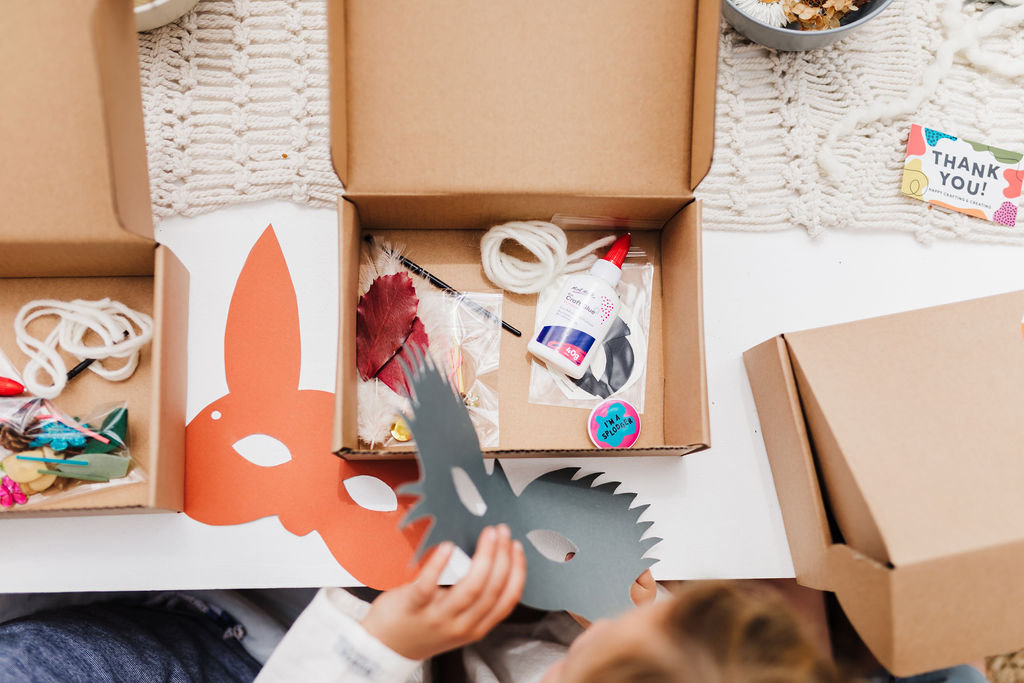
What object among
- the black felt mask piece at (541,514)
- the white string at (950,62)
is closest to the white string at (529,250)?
the black felt mask piece at (541,514)

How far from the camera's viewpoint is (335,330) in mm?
691

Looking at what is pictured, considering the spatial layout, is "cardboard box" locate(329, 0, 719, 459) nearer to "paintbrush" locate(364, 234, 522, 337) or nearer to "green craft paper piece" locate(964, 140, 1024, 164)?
"paintbrush" locate(364, 234, 522, 337)

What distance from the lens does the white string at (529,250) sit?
2.27 ft

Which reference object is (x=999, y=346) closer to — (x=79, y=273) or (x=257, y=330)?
(x=257, y=330)

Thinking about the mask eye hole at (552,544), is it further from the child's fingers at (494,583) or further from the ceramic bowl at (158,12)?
the ceramic bowl at (158,12)

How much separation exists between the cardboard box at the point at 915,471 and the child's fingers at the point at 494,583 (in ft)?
0.95

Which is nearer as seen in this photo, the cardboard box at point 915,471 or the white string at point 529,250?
the cardboard box at point 915,471

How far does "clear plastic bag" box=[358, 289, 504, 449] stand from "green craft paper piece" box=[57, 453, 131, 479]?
27 centimetres

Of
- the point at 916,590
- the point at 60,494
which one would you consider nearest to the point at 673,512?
the point at 916,590

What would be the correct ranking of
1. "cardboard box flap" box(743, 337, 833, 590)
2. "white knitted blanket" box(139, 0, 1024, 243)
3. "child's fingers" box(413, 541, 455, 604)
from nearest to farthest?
1. "child's fingers" box(413, 541, 455, 604)
2. "cardboard box flap" box(743, 337, 833, 590)
3. "white knitted blanket" box(139, 0, 1024, 243)

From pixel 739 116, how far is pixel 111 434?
0.75 meters

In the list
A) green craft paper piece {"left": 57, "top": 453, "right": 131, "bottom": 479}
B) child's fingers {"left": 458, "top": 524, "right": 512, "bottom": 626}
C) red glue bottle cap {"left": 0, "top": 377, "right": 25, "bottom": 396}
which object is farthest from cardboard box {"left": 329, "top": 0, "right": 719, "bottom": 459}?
red glue bottle cap {"left": 0, "top": 377, "right": 25, "bottom": 396}

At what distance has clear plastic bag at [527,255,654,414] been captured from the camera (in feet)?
2.27

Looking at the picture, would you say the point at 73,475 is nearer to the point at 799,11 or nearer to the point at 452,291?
the point at 452,291
